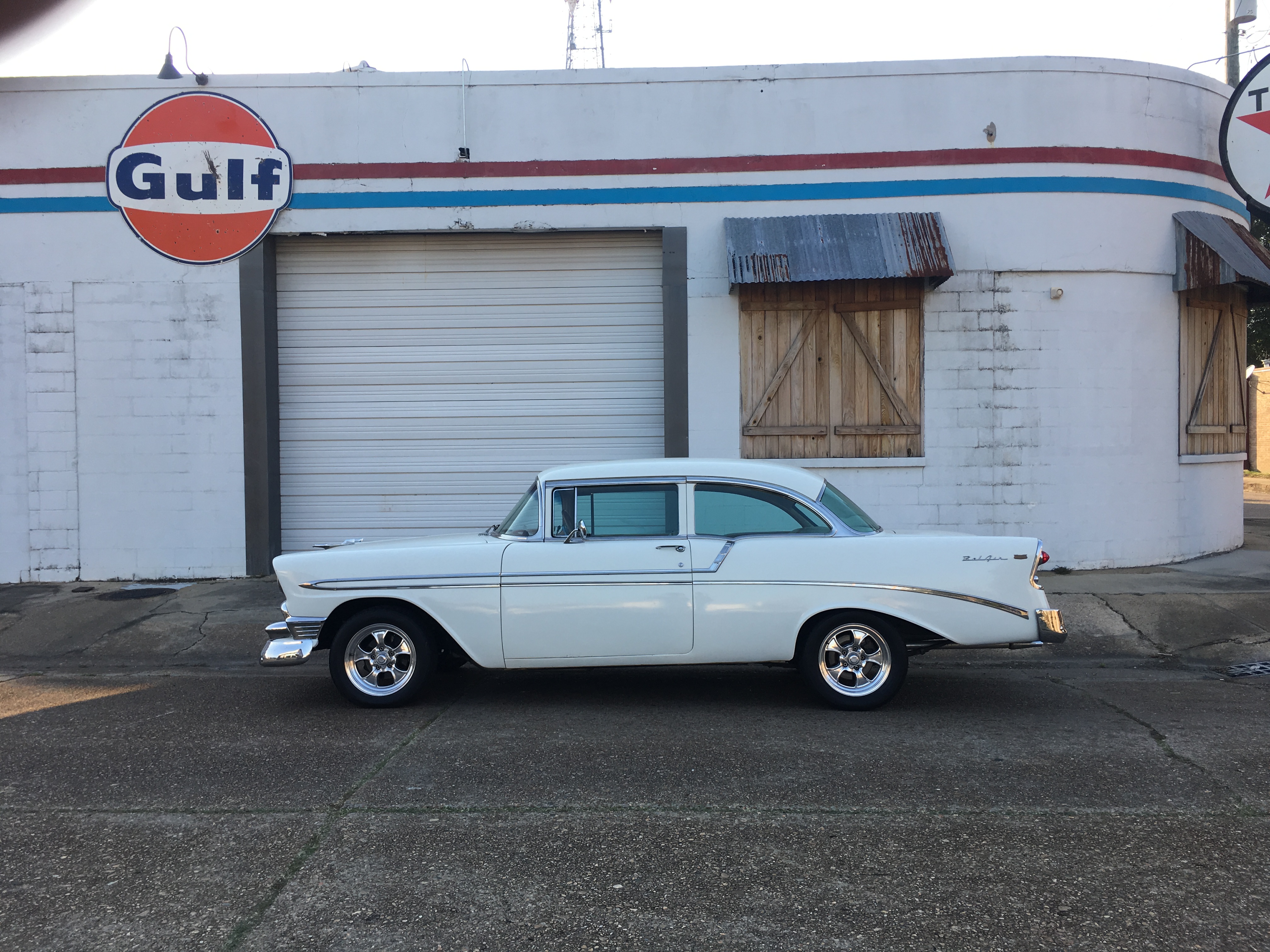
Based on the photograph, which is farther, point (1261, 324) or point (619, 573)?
point (1261, 324)

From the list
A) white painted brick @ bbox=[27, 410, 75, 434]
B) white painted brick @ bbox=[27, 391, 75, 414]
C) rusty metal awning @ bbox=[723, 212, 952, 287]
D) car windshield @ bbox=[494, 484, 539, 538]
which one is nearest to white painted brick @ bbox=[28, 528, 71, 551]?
white painted brick @ bbox=[27, 410, 75, 434]

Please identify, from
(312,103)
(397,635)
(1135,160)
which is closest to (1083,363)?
(1135,160)

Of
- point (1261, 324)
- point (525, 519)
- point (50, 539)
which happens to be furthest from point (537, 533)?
point (1261, 324)

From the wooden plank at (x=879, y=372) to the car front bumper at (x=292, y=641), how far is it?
21.0ft

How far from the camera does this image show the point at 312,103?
418 inches

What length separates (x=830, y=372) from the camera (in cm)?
1051

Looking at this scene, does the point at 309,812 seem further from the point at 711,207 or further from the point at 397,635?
the point at 711,207

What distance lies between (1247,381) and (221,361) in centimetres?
1193

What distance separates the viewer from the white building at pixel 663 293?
10398mm

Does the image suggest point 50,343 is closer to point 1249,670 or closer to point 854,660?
point 854,660

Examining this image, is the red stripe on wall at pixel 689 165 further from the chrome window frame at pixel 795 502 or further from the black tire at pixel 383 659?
the black tire at pixel 383 659

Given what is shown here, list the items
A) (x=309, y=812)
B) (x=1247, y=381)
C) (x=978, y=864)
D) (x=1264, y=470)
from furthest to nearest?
(x=1264, y=470) → (x=1247, y=381) → (x=309, y=812) → (x=978, y=864)

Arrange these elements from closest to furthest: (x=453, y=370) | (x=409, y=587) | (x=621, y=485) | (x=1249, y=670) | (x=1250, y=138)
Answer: (x=409, y=587) < (x=621, y=485) < (x=1249, y=670) < (x=1250, y=138) < (x=453, y=370)

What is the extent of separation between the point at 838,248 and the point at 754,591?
205 inches
